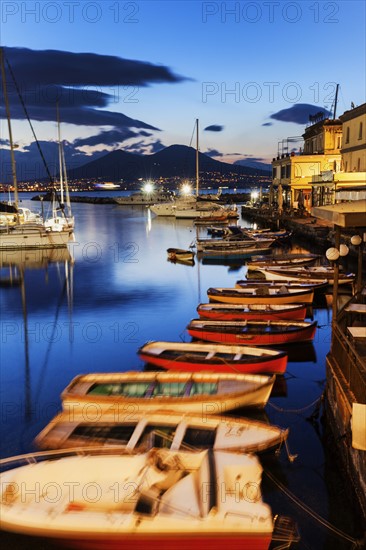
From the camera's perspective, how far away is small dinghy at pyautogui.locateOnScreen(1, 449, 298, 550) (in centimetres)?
808

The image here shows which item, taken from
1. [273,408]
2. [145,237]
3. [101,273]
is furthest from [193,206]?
[273,408]

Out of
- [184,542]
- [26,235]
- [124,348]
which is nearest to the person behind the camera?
[184,542]

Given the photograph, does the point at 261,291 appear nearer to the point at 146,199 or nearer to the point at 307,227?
the point at 307,227

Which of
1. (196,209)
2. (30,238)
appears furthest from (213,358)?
(196,209)

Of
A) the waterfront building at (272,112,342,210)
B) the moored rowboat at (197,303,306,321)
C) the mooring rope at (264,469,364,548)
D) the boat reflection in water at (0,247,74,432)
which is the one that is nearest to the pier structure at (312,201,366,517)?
the mooring rope at (264,469,364,548)

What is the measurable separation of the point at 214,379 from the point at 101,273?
99.5ft

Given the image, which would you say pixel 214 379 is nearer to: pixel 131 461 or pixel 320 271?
pixel 131 461

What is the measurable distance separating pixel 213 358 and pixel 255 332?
12.9 feet

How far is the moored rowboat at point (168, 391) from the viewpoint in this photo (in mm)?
13172

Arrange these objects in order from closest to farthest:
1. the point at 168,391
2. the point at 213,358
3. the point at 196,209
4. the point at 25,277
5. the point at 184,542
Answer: the point at 184,542
the point at 168,391
the point at 213,358
the point at 25,277
the point at 196,209

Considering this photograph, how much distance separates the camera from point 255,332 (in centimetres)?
1958

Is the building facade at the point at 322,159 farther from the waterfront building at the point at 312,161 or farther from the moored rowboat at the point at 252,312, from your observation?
the moored rowboat at the point at 252,312

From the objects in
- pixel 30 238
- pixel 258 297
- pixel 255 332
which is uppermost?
pixel 30 238

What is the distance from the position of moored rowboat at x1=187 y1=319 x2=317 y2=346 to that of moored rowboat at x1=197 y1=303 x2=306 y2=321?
1.04 metres
